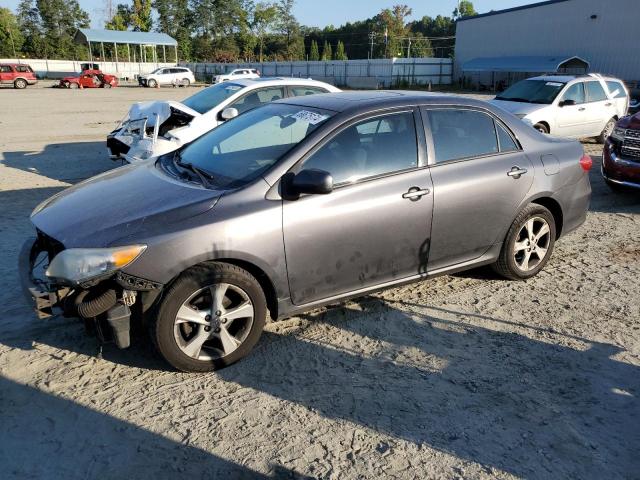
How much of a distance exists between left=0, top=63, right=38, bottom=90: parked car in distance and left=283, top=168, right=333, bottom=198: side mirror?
43680 mm

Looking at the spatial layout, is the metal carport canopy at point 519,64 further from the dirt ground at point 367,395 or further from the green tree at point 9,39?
the green tree at point 9,39

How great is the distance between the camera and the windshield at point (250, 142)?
3.79 metres

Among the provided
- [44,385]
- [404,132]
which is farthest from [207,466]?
[404,132]

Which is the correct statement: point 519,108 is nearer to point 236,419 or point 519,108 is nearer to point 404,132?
point 404,132

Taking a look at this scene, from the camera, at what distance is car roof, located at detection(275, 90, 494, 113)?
409cm

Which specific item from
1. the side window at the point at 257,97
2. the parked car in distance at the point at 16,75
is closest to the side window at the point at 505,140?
the side window at the point at 257,97

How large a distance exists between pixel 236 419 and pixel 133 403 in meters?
0.65

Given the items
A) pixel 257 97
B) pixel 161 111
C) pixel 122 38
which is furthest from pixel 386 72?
pixel 161 111

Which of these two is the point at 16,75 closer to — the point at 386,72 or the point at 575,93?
the point at 386,72

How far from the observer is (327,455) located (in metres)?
2.77

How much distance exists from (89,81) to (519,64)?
33436 millimetres

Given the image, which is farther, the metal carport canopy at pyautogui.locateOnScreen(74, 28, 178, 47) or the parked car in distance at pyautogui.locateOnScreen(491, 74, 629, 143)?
the metal carport canopy at pyautogui.locateOnScreen(74, 28, 178, 47)

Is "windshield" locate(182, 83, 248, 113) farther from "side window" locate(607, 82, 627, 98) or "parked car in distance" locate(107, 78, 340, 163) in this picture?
"side window" locate(607, 82, 627, 98)

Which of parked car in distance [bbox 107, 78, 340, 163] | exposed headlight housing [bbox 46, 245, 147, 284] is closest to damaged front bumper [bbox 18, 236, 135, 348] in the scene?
exposed headlight housing [bbox 46, 245, 147, 284]
